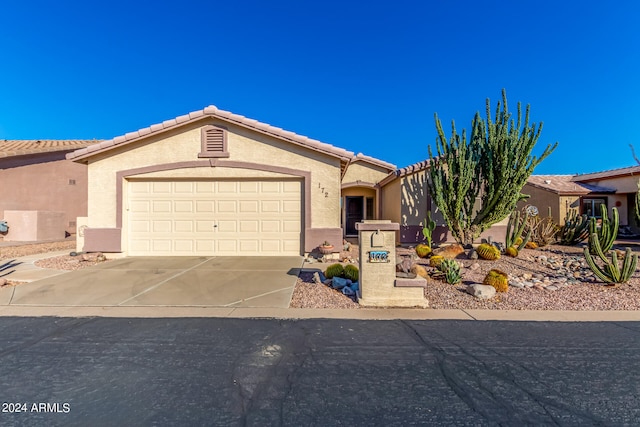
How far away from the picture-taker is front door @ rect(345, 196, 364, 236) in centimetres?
1841

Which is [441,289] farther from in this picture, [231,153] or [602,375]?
[231,153]

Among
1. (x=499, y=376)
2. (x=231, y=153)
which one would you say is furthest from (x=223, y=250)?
(x=499, y=376)

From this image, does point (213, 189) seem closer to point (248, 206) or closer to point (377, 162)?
point (248, 206)

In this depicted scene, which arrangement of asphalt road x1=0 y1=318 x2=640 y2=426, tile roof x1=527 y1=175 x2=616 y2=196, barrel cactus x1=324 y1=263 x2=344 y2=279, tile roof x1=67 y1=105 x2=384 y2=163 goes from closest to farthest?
asphalt road x1=0 y1=318 x2=640 y2=426 → barrel cactus x1=324 y1=263 x2=344 y2=279 → tile roof x1=67 y1=105 x2=384 y2=163 → tile roof x1=527 y1=175 x2=616 y2=196

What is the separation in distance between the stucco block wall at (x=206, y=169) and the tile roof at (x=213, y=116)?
0.24 metres

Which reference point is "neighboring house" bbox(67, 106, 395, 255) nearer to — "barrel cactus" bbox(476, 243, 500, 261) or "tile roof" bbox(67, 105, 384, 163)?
"tile roof" bbox(67, 105, 384, 163)

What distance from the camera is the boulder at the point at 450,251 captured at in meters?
9.92

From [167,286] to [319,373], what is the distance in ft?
16.1

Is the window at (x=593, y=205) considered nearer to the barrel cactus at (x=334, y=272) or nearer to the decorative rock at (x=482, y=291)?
the decorative rock at (x=482, y=291)

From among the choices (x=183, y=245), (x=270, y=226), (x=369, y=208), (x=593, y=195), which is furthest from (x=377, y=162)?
(x=593, y=195)

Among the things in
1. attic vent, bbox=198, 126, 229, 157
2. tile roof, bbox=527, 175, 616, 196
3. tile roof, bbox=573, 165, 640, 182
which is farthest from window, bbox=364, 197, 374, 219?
tile roof, bbox=573, 165, 640, 182

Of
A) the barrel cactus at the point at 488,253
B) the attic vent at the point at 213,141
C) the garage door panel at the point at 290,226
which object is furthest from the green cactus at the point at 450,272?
the attic vent at the point at 213,141

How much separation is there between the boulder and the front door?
8.21m

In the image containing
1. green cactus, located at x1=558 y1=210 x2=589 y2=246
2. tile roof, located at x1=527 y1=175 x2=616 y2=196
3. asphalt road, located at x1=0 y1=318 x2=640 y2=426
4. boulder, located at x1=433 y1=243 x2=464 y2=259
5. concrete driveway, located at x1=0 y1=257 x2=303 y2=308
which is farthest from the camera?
tile roof, located at x1=527 y1=175 x2=616 y2=196
